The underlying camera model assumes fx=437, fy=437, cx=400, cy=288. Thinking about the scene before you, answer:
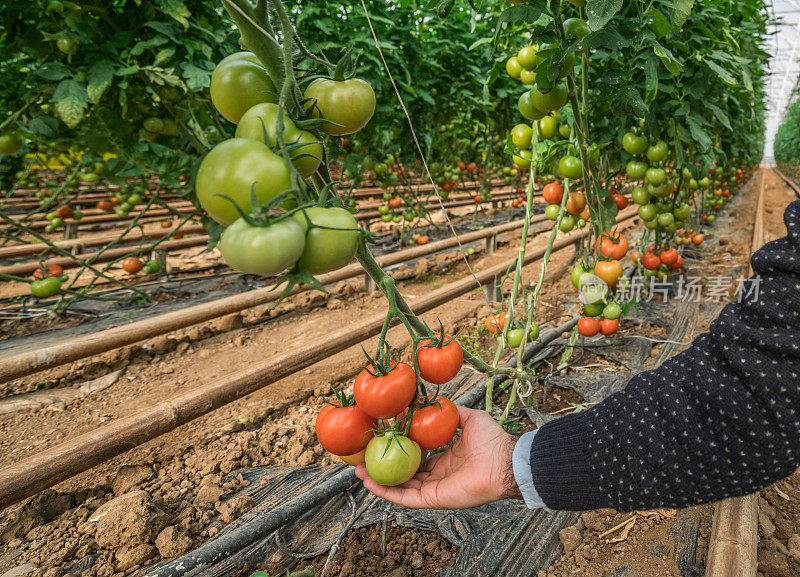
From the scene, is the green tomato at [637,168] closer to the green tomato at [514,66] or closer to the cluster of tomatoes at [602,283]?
the cluster of tomatoes at [602,283]

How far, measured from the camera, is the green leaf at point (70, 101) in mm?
1991

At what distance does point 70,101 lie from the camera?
2006 millimetres

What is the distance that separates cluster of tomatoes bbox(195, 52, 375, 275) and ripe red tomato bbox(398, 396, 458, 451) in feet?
1.54

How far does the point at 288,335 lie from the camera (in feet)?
11.6

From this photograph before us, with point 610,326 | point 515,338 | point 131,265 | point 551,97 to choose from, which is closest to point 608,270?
point 610,326

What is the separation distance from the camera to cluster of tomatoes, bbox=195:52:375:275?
0.46 meters

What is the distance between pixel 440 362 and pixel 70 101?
87.0 inches

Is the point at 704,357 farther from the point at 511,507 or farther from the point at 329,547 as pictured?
the point at 329,547

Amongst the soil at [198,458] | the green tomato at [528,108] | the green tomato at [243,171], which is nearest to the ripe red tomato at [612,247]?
the soil at [198,458]

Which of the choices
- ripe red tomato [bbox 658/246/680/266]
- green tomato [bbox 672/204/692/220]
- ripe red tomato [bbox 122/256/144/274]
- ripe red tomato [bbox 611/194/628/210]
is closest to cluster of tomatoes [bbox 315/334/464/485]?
ripe red tomato [bbox 611/194/628/210]

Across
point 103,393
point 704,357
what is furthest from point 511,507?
point 103,393

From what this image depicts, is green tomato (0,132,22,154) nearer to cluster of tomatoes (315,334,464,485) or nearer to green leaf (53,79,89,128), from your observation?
green leaf (53,79,89,128)

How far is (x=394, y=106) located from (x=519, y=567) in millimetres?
3667

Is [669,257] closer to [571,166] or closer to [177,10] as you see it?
[571,166]
